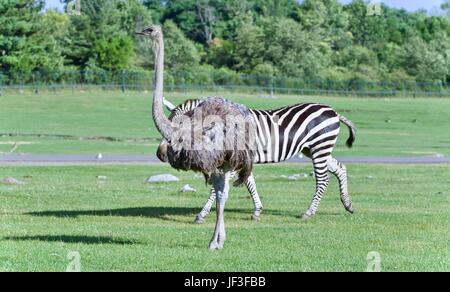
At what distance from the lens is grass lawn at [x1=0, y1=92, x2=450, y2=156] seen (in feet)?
130

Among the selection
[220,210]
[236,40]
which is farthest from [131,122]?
[236,40]

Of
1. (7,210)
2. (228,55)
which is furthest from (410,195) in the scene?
(228,55)

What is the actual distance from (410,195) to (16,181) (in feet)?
28.4

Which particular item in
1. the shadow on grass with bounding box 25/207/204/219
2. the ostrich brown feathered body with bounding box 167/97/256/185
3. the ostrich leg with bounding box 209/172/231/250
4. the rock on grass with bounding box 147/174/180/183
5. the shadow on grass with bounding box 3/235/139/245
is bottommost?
the rock on grass with bounding box 147/174/180/183

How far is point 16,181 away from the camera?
23562 mm

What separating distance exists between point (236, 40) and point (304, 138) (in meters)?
85.6

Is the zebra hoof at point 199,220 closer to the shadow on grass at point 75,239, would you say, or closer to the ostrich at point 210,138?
the shadow on grass at point 75,239

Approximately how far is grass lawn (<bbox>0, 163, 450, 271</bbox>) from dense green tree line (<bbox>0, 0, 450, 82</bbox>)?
55873 millimetres

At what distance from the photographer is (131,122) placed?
186 feet

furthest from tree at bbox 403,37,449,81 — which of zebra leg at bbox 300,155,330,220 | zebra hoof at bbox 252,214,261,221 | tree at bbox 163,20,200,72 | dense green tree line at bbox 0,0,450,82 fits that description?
zebra hoof at bbox 252,214,261,221

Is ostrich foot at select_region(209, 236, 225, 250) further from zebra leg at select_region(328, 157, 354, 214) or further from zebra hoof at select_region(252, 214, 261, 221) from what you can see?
zebra leg at select_region(328, 157, 354, 214)

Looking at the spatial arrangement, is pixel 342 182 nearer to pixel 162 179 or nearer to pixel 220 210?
pixel 220 210
